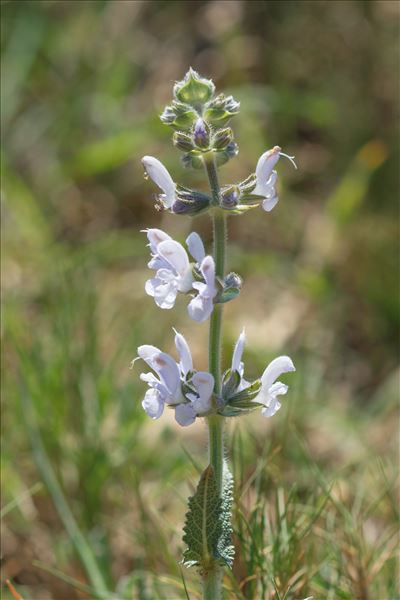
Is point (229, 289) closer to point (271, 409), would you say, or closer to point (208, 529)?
point (271, 409)

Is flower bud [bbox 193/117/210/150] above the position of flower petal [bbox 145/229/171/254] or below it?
above

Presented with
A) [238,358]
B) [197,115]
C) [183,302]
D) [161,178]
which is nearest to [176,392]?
[238,358]

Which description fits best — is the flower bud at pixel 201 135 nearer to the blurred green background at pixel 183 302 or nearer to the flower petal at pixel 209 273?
the flower petal at pixel 209 273

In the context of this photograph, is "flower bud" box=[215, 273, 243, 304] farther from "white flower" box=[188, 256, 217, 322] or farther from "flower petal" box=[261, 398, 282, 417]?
"flower petal" box=[261, 398, 282, 417]

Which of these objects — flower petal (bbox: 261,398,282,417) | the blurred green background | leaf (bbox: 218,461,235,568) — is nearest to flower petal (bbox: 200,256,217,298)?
flower petal (bbox: 261,398,282,417)

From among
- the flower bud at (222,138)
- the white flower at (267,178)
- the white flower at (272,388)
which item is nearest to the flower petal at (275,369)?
the white flower at (272,388)

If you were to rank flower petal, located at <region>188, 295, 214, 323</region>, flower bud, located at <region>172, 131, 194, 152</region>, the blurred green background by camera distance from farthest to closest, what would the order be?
1. the blurred green background
2. flower bud, located at <region>172, 131, 194, 152</region>
3. flower petal, located at <region>188, 295, 214, 323</region>

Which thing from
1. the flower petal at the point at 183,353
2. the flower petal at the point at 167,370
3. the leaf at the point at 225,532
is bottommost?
the leaf at the point at 225,532
